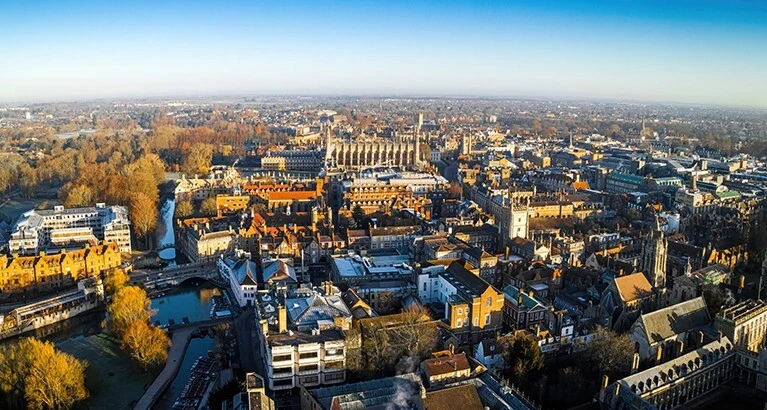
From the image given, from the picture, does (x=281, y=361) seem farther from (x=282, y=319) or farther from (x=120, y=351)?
(x=120, y=351)

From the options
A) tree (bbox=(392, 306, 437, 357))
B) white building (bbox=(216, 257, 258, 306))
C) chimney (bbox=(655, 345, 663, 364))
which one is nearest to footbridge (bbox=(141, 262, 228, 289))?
white building (bbox=(216, 257, 258, 306))

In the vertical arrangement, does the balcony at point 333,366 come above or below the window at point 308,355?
below

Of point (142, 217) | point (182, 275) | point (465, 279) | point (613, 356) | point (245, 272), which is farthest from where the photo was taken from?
point (142, 217)

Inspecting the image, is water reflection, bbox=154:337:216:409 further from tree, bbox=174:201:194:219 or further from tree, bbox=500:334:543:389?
tree, bbox=174:201:194:219

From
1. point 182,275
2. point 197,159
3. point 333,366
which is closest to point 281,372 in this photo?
point 333,366

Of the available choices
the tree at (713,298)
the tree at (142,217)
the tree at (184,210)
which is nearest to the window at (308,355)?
the tree at (713,298)

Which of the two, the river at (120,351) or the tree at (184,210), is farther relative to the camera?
the tree at (184,210)

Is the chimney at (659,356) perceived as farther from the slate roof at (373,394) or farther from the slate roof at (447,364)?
the slate roof at (373,394)
